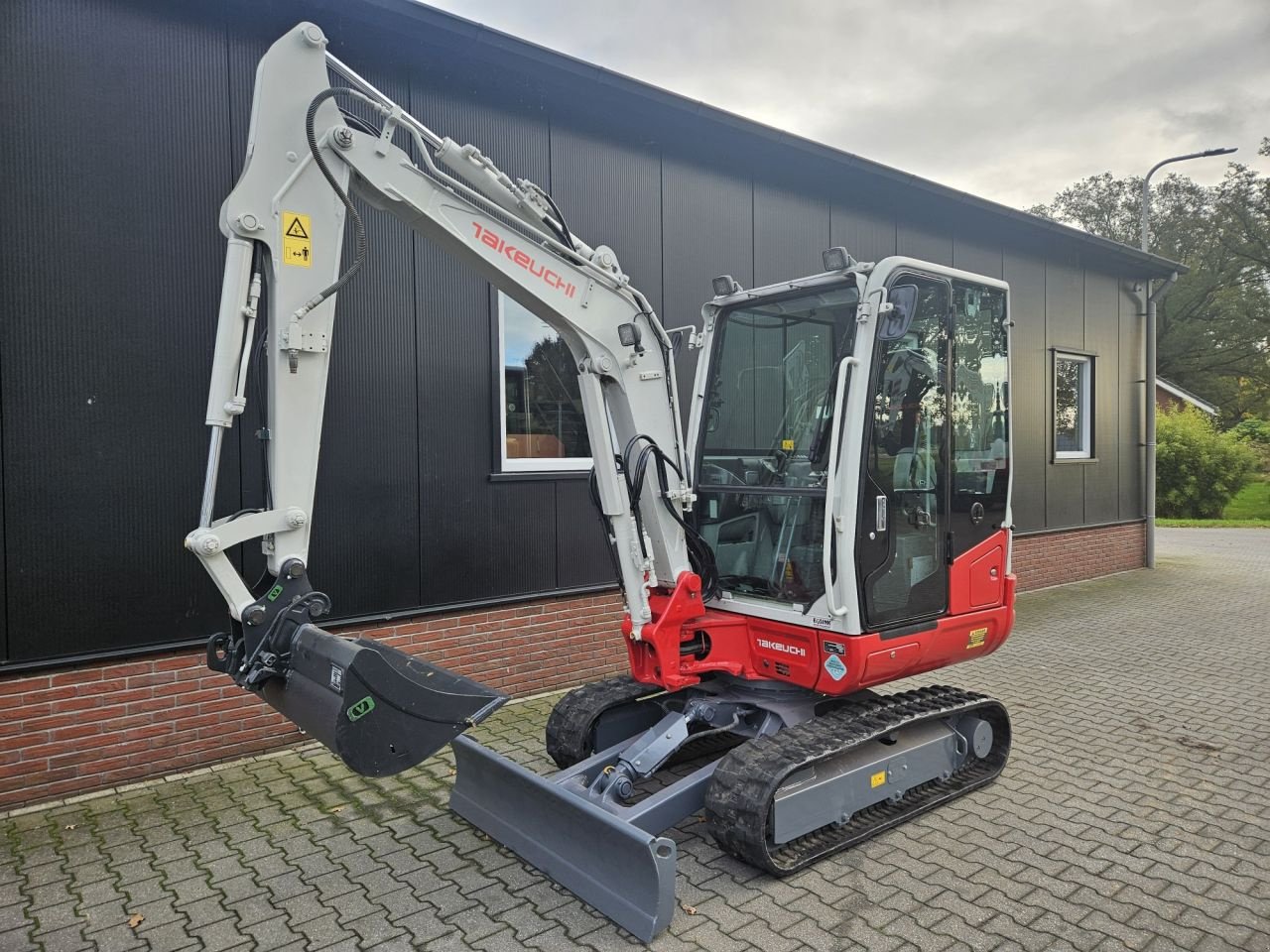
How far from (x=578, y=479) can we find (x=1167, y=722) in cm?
442

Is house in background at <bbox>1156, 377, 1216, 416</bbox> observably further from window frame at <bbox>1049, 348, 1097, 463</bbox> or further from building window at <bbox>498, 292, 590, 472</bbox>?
building window at <bbox>498, 292, 590, 472</bbox>

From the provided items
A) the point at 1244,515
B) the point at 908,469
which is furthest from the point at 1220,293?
the point at 908,469

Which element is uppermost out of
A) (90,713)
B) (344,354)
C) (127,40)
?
(127,40)

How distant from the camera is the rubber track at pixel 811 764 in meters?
3.60

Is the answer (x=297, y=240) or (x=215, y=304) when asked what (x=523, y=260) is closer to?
(x=297, y=240)

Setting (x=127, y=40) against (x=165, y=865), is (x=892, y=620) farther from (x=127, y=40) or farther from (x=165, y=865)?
(x=127, y=40)

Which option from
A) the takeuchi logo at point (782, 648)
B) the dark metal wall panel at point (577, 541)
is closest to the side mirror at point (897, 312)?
the takeuchi logo at point (782, 648)

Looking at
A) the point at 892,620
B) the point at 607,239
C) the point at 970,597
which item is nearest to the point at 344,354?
the point at 607,239

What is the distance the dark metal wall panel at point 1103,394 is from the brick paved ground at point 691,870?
22.7 ft

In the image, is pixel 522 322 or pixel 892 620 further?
pixel 522 322

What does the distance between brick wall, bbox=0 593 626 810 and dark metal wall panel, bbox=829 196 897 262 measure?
5.33 m

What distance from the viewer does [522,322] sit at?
6441 millimetres

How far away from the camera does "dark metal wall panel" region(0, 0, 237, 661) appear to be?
175 inches

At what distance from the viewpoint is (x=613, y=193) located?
22.5 feet
